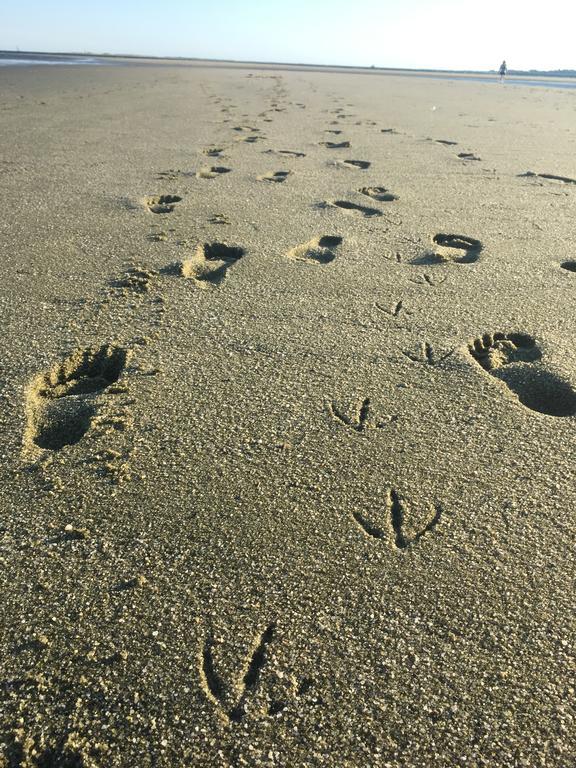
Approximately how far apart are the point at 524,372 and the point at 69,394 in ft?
5.29

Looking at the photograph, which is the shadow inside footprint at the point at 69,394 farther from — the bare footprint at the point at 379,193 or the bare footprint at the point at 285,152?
the bare footprint at the point at 285,152

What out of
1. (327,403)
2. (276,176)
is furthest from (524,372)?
(276,176)

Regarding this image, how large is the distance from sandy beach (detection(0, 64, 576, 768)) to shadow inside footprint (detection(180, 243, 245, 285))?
0.8 inches

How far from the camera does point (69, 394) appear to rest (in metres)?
1.93

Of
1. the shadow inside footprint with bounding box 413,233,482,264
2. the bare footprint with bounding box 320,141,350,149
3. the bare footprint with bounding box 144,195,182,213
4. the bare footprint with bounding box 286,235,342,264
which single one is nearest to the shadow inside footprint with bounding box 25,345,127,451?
the bare footprint with bounding box 286,235,342,264

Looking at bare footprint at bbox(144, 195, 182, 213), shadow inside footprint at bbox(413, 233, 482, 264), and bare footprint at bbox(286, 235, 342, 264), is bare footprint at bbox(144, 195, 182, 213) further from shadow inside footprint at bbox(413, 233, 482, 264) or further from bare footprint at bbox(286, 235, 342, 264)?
shadow inside footprint at bbox(413, 233, 482, 264)

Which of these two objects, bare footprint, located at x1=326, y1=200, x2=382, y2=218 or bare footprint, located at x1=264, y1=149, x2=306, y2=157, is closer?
bare footprint, located at x1=326, y1=200, x2=382, y2=218

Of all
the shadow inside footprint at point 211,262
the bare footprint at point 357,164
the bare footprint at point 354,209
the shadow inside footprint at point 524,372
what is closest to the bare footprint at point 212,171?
the bare footprint at point 357,164

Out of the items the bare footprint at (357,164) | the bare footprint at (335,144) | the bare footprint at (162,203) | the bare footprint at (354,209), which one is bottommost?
the bare footprint at (162,203)

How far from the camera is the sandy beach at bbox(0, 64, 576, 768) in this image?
104cm

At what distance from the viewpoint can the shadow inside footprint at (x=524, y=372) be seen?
6.23 feet

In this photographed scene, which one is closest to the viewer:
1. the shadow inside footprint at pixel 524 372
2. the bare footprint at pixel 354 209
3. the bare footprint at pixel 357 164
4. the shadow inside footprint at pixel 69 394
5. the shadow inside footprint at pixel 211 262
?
the shadow inside footprint at pixel 69 394

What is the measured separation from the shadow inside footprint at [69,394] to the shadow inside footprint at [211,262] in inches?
30.6

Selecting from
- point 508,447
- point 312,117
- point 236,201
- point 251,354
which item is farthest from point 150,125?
point 508,447
